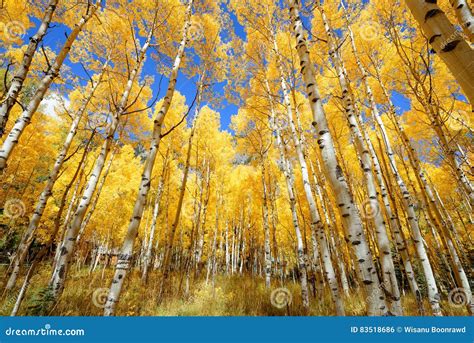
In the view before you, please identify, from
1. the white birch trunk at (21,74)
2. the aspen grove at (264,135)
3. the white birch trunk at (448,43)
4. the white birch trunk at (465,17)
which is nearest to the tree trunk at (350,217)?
the aspen grove at (264,135)

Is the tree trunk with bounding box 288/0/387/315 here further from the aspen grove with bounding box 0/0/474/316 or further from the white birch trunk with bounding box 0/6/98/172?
the white birch trunk with bounding box 0/6/98/172

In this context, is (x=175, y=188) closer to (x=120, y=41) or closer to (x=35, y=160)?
(x=35, y=160)

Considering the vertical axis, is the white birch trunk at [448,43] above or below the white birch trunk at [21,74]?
below

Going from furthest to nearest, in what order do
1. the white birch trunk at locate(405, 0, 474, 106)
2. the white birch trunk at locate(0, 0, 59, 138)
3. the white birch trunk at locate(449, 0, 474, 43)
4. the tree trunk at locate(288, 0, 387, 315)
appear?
1. the white birch trunk at locate(0, 0, 59, 138)
2. the tree trunk at locate(288, 0, 387, 315)
3. the white birch trunk at locate(449, 0, 474, 43)
4. the white birch trunk at locate(405, 0, 474, 106)

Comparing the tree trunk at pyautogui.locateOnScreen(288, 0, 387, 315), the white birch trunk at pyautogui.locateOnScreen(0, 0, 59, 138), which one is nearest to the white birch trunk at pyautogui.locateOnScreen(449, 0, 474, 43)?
the tree trunk at pyautogui.locateOnScreen(288, 0, 387, 315)

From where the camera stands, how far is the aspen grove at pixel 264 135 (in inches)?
97.7

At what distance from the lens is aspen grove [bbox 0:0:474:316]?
248 cm

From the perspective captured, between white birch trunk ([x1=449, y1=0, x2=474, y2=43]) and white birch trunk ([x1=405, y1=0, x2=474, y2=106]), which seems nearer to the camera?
white birch trunk ([x1=405, y1=0, x2=474, y2=106])

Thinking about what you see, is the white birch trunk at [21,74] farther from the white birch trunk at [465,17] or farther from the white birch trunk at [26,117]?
the white birch trunk at [465,17]

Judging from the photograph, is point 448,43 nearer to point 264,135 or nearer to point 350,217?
point 350,217

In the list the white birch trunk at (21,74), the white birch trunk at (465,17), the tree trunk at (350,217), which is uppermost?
the white birch trunk at (21,74)

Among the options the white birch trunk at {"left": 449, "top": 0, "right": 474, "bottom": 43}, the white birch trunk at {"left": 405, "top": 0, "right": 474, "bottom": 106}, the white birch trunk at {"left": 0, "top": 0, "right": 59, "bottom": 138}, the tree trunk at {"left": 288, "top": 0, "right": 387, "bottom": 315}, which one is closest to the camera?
the white birch trunk at {"left": 405, "top": 0, "right": 474, "bottom": 106}

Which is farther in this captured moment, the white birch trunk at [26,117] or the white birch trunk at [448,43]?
the white birch trunk at [26,117]

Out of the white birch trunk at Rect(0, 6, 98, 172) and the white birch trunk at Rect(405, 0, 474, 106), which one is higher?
the white birch trunk at Rect(0, 6, 98, 172)
